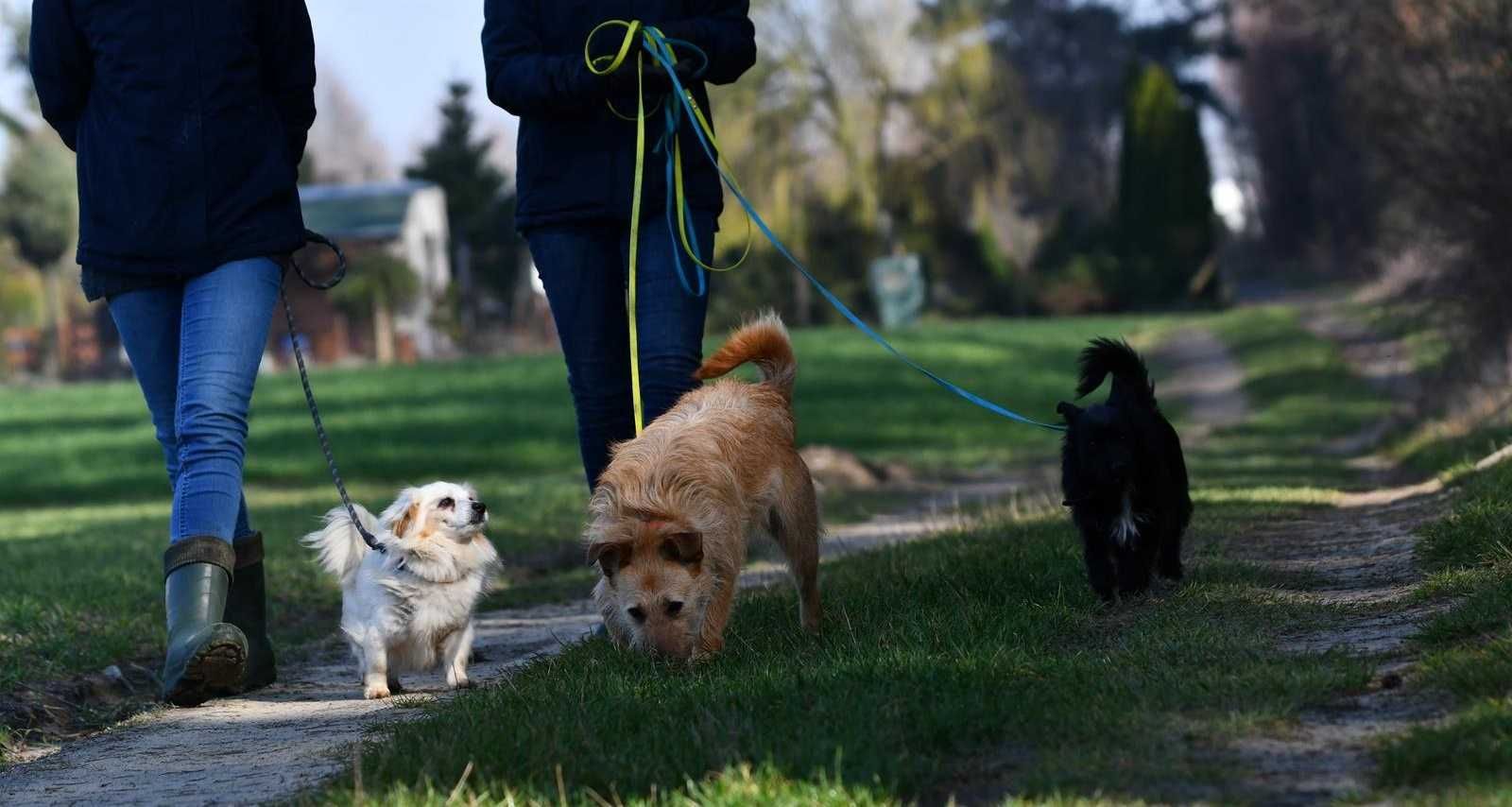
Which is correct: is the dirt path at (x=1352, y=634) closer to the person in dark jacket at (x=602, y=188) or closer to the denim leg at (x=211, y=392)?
the person in dark jacket at (x=602, y=188)

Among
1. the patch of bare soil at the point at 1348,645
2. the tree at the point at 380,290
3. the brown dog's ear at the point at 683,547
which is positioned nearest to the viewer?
the patch of bare soil at the point at 1348,645

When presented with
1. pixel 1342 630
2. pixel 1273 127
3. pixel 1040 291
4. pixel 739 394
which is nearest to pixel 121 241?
pixel 739 394

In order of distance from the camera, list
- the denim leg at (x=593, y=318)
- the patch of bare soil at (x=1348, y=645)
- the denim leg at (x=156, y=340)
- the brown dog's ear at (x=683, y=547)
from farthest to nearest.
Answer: the denim leg at (x=593, y=318), the denim leg at (x=156, y=340), the brown dog's ear at (x=683, y=547), the patch of bare soil at (x=1348, y=645)

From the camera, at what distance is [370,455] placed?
20562 mm

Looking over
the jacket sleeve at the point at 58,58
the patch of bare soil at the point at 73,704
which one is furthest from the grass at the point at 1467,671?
the jacket sleeve at the point at 58,58

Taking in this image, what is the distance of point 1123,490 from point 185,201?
3248 mm

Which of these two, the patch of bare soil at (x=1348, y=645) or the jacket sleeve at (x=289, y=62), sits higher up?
the jacket sleeve at (x=289, y=62)

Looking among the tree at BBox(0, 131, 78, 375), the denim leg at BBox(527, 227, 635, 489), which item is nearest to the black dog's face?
the denim leg at BBox(527, 227, 635, 489)

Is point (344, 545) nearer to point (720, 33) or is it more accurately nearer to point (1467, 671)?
point (720, 33)

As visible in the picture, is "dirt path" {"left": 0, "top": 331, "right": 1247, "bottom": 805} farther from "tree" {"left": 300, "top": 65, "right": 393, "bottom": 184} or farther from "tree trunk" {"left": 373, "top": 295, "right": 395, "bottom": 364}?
"tree" {"left": 300, "top": 65, "right": 393, "bottom": 184}

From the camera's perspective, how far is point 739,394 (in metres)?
5.96

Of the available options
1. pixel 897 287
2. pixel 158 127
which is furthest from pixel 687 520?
pixel 897 287

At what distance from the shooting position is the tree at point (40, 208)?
56.1 metres

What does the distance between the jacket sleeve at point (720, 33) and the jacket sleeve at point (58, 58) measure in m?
1.92
